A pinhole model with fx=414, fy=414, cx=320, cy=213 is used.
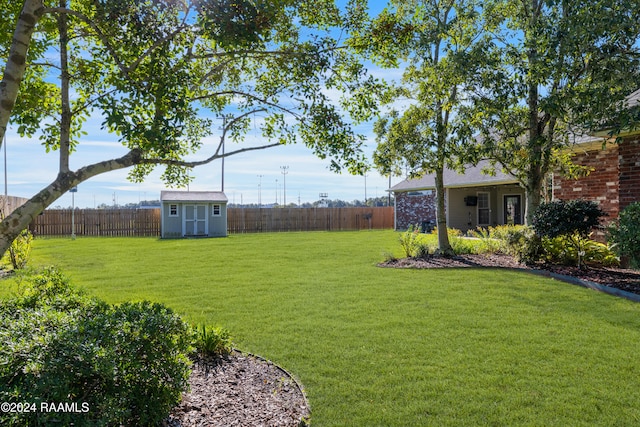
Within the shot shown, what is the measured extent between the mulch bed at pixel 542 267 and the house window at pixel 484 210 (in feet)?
36.7

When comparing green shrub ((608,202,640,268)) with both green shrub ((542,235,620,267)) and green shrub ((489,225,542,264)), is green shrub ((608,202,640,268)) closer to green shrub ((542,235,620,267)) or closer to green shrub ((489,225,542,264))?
green shrub ((542,235,620,267))

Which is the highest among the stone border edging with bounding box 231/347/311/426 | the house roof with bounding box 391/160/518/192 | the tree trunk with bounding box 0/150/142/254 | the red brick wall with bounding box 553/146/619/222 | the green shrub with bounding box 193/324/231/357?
the house roof with bounding box 391/160/518/192

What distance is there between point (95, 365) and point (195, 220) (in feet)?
75.0

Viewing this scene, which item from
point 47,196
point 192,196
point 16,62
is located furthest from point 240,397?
point 192,196

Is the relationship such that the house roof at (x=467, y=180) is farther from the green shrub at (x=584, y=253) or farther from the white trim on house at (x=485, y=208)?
the green shrub at (x=584, y=253)

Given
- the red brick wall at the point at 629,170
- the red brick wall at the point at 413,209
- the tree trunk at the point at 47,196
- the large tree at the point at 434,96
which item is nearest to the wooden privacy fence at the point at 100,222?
the red brick wall at the point at 413,209

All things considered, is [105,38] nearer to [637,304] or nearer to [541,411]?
[541,411]

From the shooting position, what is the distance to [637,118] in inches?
241

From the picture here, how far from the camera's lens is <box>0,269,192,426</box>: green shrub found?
2111 millimetres

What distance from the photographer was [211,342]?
13.3 ft

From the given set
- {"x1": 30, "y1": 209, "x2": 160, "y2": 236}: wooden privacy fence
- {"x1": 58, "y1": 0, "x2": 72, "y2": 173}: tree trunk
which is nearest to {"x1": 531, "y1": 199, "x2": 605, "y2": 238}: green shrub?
{"x1": 58, "y1": 0, "x2": 72, "y2": 173}: tree trunk

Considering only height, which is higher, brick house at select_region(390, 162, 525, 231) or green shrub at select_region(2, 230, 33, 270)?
brick house at select_region(390, 162, 525, 231)

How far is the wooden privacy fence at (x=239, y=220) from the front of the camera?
932 inches

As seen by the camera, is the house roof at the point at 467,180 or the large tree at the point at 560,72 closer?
the large tree at the point at 560,72
